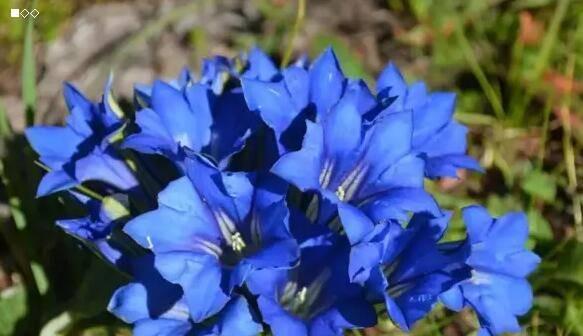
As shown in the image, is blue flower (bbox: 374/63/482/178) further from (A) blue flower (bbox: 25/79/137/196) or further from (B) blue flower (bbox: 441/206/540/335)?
(A) blue flower (bbox: 25/79/137/196)

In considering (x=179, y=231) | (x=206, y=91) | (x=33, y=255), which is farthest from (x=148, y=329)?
(x=33, y=255)

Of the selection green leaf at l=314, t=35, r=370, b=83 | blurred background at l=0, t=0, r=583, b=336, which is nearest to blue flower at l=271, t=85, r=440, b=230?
blurred background at l=0, t=0, r=583, b=336

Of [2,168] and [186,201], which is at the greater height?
[186,201]

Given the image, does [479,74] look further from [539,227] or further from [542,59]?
[539,227]

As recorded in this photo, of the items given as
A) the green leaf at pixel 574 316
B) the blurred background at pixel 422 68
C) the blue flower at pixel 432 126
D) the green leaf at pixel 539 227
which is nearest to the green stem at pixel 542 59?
the blurred background at pixel 422 68

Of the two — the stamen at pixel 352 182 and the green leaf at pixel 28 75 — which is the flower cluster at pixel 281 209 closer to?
the stamen at pixel 352 182

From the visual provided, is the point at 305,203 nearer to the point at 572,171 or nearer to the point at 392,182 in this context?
the point at 392,182

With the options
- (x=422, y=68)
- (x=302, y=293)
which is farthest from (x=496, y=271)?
(x=422, y=68)

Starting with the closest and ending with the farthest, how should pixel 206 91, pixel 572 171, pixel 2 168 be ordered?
pixel 206 91 → pixel 2 168 → pixel 572 171
